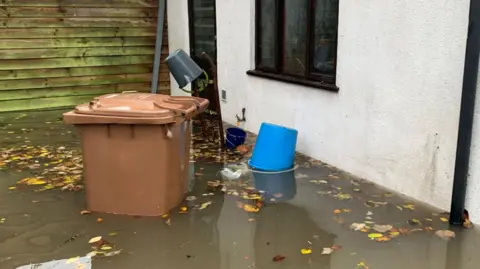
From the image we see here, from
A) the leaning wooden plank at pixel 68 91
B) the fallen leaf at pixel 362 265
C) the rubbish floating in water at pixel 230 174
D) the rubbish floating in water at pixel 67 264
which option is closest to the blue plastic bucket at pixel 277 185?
the rubbish floating in water at pixel 230 174

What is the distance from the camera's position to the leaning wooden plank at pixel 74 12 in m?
7.72

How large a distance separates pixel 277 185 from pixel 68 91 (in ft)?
17.4

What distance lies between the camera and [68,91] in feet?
27.5

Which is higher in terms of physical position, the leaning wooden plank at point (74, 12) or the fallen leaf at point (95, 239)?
the leaning wooden plank at point (74, 12)

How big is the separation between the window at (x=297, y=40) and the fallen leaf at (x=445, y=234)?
6.31 feet

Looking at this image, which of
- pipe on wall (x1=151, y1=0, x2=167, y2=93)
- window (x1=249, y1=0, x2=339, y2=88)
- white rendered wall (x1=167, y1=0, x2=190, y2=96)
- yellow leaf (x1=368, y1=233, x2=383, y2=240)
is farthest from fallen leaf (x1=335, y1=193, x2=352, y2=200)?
pipe on wall (x1=151, y1=0, x2=167, y2=93)

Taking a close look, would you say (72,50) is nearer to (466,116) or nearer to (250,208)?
(250,208)

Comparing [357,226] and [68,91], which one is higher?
[68,91]

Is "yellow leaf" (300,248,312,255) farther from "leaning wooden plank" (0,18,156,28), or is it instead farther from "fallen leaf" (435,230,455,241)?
"leaning wooden plank" (0,18,156,28)

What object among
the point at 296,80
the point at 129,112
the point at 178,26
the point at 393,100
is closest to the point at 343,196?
the point at 393,100

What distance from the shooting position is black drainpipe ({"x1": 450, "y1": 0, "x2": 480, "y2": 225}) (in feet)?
10.3

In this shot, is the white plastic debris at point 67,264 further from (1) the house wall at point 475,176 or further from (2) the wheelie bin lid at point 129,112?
(1) the house wall at point 475,176

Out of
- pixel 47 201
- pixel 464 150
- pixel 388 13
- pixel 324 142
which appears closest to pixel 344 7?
pixel 388 13

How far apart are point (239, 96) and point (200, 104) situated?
255 centimetres
